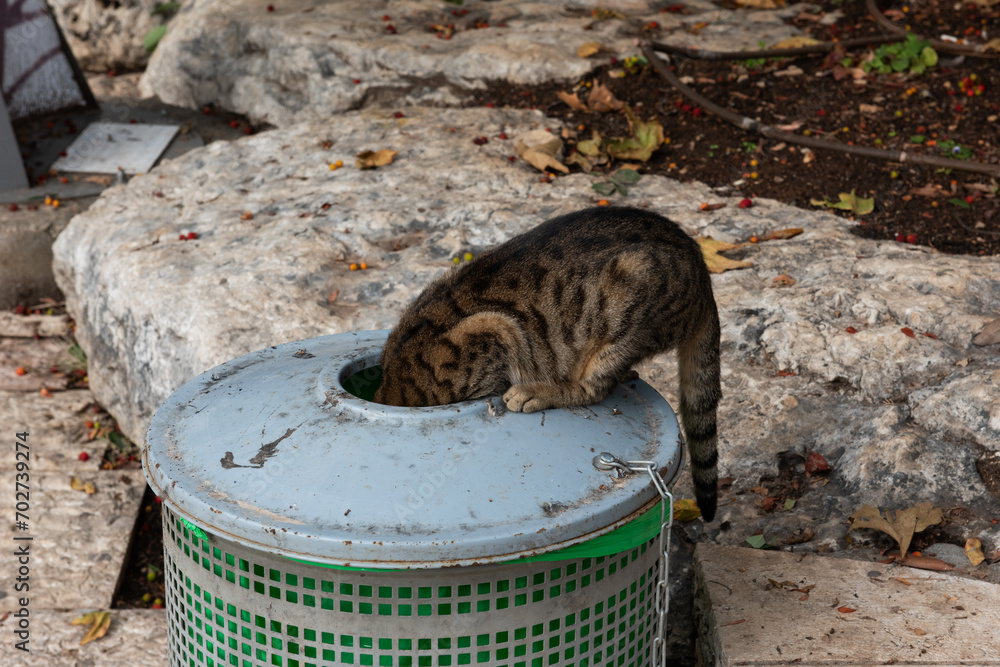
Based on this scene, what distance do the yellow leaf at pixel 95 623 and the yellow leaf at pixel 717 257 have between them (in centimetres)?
306

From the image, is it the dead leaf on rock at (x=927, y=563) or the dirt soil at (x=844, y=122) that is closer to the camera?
the dead leaf on rock at (x=927, y=563)

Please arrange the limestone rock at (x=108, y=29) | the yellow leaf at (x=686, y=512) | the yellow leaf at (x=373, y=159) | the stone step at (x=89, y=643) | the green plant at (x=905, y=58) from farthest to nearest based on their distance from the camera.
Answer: the limestone rock at (x=108, y=29) < the green plant at (x=905, y=58) < the yellow leaf at (x=373, y=159) < the stone step at (x=89, y=643) < the yellow leaf at (x=686, y=512)

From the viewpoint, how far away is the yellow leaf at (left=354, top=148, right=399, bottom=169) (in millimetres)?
5727

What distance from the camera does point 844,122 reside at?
20.0 ft

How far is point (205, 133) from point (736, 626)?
20.8 feet

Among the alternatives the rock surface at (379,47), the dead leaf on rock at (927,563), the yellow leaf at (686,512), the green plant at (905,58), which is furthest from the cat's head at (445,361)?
the green plant at (905,58)

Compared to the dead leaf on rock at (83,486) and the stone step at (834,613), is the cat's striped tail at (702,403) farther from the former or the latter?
the dead leaf on rock at (83,486)

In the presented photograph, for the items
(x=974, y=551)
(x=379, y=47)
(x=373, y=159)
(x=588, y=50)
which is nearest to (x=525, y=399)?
(x=974, y=551)

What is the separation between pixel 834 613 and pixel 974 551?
0.68 metres

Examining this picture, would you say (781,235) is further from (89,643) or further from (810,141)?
(89,643)

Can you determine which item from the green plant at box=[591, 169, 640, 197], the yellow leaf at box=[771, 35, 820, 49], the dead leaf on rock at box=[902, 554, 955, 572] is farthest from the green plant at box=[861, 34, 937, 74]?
the dead leaf on rock at box=[902, 554, 955, 572]

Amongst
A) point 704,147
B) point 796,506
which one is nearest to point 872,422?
point 796,506

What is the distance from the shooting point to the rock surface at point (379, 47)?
6980 mm

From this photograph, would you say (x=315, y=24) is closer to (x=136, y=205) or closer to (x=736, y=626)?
(x=136, y=205)
